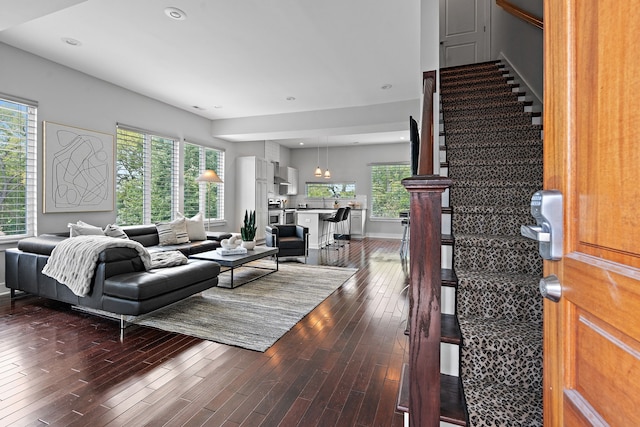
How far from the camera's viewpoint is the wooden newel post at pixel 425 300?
3.78 ft

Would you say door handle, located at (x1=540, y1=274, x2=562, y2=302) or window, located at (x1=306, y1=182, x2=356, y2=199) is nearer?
door handle, located at (x1=540, y1=274, x2=562, y2=302)

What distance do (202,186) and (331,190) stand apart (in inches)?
179

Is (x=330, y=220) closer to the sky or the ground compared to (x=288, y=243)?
closer to the sky

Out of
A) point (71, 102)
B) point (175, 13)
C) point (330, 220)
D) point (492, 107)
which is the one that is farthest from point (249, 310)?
point (330, 220)

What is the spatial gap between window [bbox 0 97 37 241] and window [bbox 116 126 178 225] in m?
1.17

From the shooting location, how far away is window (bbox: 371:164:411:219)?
378 inches

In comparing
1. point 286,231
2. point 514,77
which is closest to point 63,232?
point 286,231

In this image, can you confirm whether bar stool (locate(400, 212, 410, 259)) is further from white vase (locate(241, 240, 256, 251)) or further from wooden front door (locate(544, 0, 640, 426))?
wooden front door (locate(544, 0, 640, 426))

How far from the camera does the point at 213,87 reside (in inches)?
201

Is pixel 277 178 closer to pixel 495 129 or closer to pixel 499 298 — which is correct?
pixel 495 129

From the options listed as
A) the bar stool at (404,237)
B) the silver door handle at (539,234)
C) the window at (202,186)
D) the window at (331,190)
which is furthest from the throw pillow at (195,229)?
the silver door handle at (539,234)

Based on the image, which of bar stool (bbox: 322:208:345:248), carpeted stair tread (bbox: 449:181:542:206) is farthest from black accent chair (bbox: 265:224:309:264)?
carpeted stair tread (bbox: 449:181:542:206)

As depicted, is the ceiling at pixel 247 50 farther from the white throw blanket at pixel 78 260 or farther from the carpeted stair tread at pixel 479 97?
the white throw blanket at pixel 78 260

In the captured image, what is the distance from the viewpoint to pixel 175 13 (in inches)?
122
